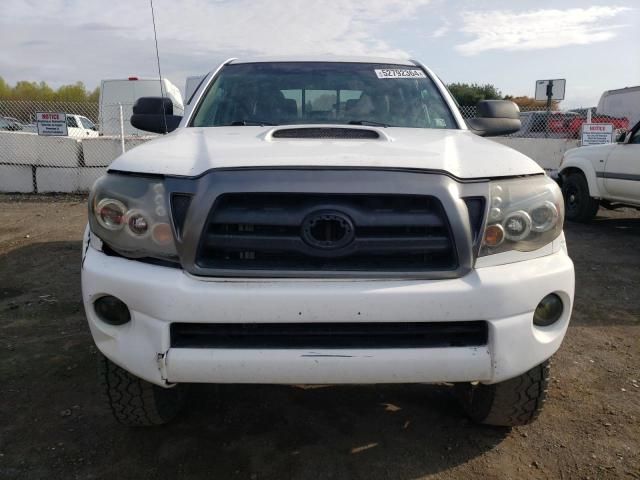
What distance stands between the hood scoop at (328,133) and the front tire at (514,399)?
1.28 m

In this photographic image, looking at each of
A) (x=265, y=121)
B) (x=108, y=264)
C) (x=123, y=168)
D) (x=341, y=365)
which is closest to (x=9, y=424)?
(x=108, y=264)

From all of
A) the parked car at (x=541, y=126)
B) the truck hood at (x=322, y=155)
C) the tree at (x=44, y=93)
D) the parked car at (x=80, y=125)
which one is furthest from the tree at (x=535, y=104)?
the tree at (x=44, y=93)

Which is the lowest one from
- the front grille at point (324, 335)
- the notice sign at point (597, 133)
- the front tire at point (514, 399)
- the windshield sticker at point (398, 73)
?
the front tire at point (514, 399)

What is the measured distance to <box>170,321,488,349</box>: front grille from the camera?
2008 millimetres

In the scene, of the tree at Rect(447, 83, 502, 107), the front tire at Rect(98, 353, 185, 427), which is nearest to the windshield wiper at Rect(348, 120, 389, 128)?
the front tire at Rect(98, 353, 185, 427)

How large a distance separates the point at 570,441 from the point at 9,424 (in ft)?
9.01

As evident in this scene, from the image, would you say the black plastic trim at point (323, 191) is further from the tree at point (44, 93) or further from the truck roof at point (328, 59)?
the tree at point (44, 93)

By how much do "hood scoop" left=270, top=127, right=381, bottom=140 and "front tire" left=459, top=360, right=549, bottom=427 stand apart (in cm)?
128

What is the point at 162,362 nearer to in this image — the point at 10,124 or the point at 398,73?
the point at 398,73

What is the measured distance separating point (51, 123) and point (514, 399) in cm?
1001

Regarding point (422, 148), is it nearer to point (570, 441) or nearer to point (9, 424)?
point (570, 441)

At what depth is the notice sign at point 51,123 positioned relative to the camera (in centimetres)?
992

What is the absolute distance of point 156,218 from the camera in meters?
2.05

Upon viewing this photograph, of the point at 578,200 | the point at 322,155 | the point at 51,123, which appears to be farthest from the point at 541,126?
the point at 322,155
